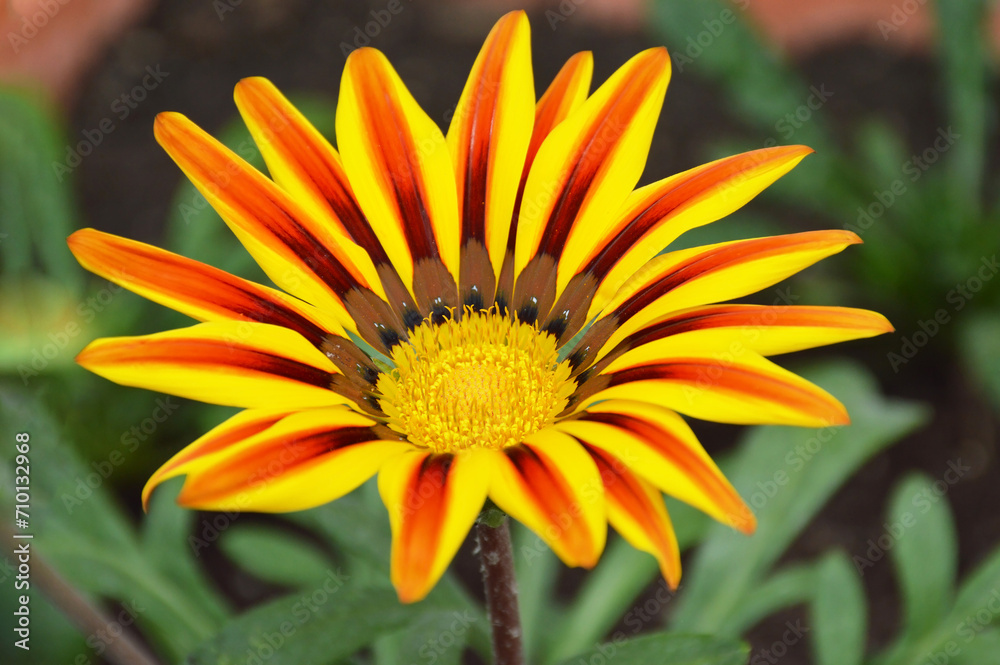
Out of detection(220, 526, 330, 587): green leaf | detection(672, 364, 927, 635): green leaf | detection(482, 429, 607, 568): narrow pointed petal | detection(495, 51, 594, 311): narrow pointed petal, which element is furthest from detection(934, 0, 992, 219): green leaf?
detection(482, 429, 607, 568): narrow pointed petal

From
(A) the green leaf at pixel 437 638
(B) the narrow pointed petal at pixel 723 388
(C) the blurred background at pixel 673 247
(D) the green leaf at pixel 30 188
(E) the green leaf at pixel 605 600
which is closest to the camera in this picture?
(B) the narrow pointed petal at pixel 723 388

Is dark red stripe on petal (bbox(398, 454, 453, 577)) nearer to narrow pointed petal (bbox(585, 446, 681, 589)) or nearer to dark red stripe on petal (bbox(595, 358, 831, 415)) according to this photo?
narrow pointed petal (bbox(585, 446, 681, 589))

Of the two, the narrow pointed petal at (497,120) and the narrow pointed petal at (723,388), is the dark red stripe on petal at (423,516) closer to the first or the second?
the narrow pointed petal at (723,388)

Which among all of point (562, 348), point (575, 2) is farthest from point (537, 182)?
point (575, 2)

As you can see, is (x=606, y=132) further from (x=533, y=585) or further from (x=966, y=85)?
(x=966, y=85)

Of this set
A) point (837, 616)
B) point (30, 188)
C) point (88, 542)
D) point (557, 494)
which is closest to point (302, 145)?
point (557, 494)

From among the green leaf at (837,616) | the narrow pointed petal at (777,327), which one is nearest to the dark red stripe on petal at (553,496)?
the narrow pointed petal at (777,327)
